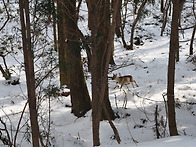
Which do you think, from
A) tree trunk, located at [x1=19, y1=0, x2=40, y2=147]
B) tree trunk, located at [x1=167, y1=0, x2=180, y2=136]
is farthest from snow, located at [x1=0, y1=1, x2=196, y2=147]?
tree trunk, located at [x1=19, y1=0, x2=40, y2=147]

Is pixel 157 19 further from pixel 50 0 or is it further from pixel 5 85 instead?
pixel 50 0

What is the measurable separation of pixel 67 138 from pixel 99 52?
2067 mm

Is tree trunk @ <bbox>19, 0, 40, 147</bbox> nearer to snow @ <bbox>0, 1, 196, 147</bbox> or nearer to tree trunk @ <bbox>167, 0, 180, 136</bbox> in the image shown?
snow @ <bbox>0, 1, 196, 147</bbox>

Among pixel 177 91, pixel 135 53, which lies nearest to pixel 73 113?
pixel 177 91

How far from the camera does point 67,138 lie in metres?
6.18

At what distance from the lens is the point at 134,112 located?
7152 millimetres

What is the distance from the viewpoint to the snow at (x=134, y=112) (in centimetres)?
598

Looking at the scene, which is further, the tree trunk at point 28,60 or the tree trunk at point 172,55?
the tree trunk at point 172,55

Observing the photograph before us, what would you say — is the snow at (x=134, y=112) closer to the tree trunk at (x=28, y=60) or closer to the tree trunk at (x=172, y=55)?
the tree trunk at (x=172, y=55)

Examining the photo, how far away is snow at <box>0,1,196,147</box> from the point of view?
5.98m

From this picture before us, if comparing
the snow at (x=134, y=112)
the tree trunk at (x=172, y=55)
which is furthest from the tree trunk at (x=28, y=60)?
the tree trunk at (x=172, y=55)

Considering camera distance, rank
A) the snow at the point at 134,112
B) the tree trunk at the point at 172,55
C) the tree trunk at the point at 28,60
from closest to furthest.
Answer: the tree trunk at the point at 28,60, the tree trunk at the point at 172,55, the snow at the point at 134,112

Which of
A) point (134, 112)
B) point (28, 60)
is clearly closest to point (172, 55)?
point (28, 60)

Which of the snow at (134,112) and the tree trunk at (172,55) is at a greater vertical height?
the tree trunk at (172,55)
